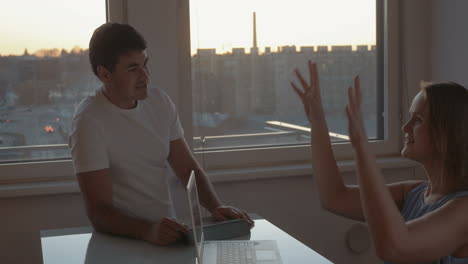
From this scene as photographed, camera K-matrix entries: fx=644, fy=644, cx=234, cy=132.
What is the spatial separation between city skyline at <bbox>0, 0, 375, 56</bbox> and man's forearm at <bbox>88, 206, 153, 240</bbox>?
109 cm

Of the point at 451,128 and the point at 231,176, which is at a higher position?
the point at 451,128

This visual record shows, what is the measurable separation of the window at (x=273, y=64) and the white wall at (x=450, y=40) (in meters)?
0.28

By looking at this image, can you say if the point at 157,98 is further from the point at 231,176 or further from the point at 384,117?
the point at 384,117

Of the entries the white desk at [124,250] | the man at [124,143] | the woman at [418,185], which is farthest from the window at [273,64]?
the woman at [418,185]

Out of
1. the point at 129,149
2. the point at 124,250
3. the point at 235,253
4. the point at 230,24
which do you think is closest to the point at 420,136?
the point at 235,253

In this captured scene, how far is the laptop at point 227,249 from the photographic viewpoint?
5.52 feet

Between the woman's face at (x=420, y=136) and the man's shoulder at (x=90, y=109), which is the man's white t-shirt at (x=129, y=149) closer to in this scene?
the man's shoulder at (x=90, y=109)

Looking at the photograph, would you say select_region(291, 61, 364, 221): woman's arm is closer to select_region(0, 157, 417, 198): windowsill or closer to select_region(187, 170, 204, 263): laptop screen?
select_region(187, 170, 204, 263): laptop screen

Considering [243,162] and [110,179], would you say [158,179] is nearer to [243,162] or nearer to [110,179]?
[110,179]

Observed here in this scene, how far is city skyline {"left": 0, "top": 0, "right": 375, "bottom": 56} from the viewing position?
2830 mm

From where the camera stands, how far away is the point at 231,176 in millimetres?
3064

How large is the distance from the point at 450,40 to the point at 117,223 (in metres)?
2.08

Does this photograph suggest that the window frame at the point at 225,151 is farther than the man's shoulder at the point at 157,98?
Yes

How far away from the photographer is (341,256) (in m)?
3.36
